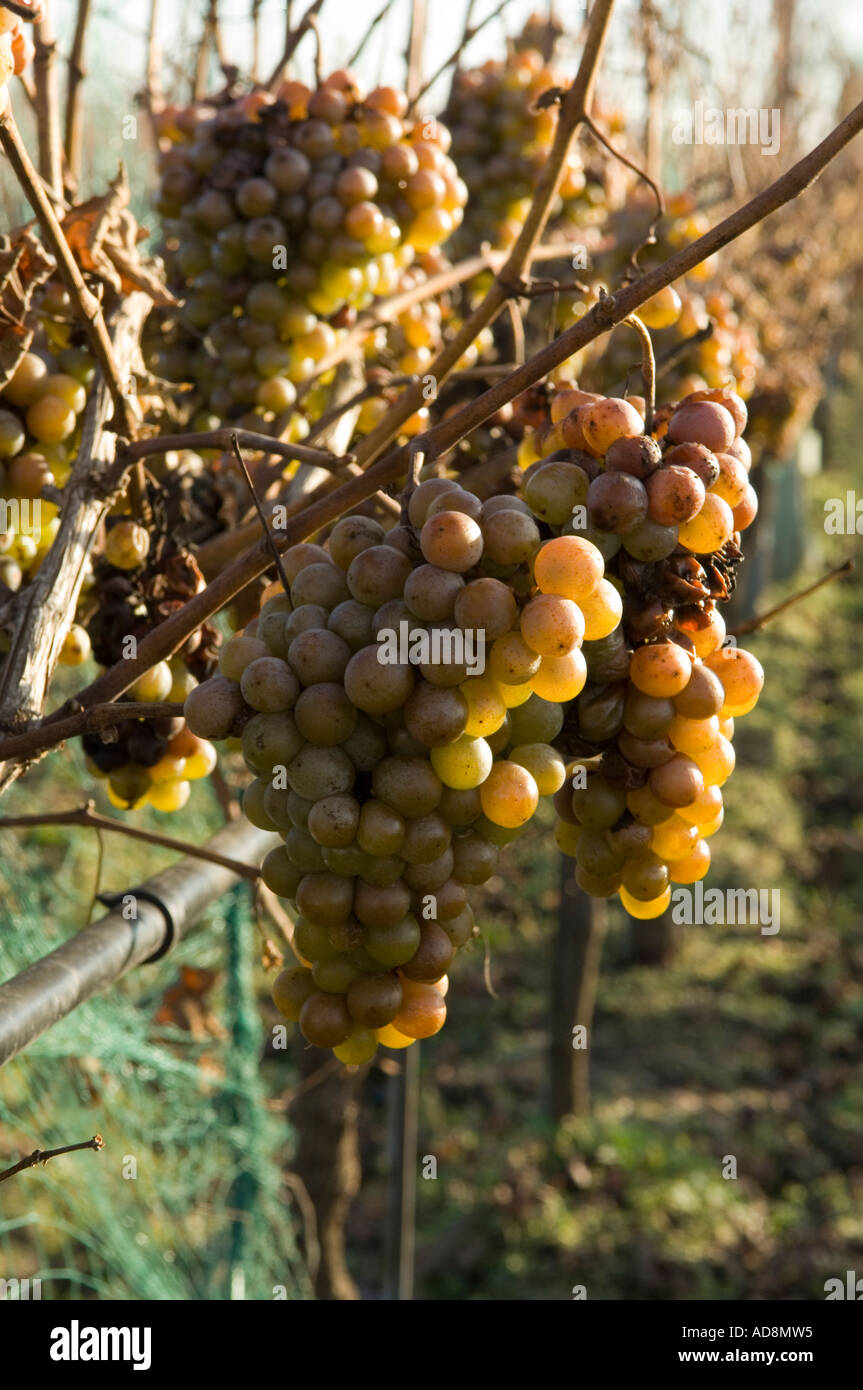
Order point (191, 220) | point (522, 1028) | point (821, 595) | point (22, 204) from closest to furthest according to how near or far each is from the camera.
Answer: point (191, 220)
point (22, 204)
point (522, 1028)
point (821, 595)

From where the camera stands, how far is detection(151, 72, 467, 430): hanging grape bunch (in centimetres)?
135

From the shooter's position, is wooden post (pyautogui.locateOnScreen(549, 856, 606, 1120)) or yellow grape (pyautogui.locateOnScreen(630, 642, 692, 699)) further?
wooden post (pyautogui.locateOnScreen(549, 856, 606, 1120))

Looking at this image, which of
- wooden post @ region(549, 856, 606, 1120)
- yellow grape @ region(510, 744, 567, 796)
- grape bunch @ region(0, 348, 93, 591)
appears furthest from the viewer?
wooden post @ region(549, 856, 606, 1120)

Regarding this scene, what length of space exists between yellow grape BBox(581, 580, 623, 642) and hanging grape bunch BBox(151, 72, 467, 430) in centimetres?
73

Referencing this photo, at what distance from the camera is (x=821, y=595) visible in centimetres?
986

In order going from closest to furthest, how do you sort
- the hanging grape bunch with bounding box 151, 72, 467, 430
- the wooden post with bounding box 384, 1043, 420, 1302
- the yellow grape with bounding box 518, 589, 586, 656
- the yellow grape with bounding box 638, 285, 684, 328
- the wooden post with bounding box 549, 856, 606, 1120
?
1. the yellow grape with bounding box 518, 589, 586, 656
2. the yellow grape with bounding box 638, 285, 684, 328
3. the hanging grape bunch with bounding box 151, 72, 467, 430
4. the wooden post with bounding box 384, 1043, 420, 1302
5. the wooden post with bounding box 549, 856, 606, 1120

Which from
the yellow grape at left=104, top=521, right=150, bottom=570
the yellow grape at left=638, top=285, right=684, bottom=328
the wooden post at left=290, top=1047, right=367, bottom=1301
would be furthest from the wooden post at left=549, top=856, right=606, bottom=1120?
the yellow grape at left=104, top=521, right=150, bottom=570

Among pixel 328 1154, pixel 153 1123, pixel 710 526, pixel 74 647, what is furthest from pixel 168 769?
pixel 328 1154

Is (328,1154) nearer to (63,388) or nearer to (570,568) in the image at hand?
(63,388)

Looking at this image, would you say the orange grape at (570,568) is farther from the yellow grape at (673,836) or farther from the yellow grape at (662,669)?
the yellow grape at (673,836)

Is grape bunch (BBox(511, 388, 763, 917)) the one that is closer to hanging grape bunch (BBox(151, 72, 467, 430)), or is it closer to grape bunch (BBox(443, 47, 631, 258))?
hanging grape bunch (BBox(151, 72, 467, 430))

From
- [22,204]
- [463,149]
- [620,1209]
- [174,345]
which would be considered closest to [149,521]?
[174,345]
